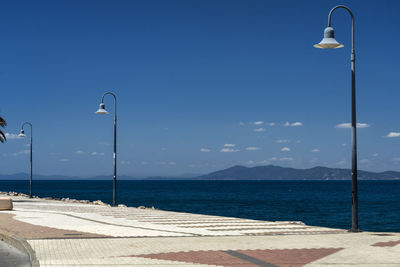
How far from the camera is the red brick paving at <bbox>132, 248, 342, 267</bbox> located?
39.3ft

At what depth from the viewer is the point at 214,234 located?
17.8 meters

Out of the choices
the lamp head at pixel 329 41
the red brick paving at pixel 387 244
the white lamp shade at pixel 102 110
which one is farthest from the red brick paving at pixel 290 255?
the white lamp shade at pixel 102 110

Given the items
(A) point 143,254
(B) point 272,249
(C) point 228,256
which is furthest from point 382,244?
(A) point 143,254

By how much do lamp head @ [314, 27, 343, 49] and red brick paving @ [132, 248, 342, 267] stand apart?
626cm

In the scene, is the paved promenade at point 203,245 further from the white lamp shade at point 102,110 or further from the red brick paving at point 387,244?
the white lamp shade at point 102,110

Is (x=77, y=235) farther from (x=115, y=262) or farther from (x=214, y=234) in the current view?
(x=115, y=262)

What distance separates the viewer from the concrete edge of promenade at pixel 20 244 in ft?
40.5

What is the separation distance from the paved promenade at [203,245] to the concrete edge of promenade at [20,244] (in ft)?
0.36

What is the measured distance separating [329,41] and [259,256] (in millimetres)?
7346

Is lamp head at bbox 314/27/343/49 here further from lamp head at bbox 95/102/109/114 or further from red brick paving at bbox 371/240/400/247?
lamp head at bbox 95/102/109/114

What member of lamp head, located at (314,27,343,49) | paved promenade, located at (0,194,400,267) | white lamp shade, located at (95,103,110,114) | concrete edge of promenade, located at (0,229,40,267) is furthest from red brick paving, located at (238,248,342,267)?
white lamp shade, located at (95,103,110,114)

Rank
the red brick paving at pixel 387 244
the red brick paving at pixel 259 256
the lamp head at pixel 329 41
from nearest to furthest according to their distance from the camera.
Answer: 1. the red brick paving at pixel 259 256
2. the red brick paving at pixel 387 244
3. the lamp head at pixel 329 41

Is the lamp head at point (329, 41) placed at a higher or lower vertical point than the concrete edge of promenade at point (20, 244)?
higher

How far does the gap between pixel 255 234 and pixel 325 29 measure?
6.16 meters
